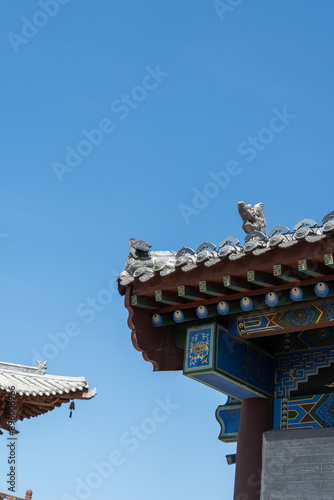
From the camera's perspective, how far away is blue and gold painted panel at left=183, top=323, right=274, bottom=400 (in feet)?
28.3

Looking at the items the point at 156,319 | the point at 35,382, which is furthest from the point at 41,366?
the point at 156,319

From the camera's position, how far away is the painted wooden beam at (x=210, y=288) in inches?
337

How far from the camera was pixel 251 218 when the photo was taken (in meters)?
9.18

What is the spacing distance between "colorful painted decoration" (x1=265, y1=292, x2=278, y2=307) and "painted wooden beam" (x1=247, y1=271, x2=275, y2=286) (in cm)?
13

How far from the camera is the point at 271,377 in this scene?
9234 millimetres

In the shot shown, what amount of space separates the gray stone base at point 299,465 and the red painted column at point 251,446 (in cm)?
22

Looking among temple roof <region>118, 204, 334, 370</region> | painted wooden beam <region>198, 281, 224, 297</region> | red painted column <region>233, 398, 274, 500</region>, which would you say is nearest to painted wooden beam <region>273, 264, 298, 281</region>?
temple roof <region>118, 204, 334, 370</region>

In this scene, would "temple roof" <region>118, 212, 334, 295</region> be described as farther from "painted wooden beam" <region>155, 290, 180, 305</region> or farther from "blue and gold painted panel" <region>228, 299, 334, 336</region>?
"blue and gold painted panel" <region>228, 299, 334, 336</region>

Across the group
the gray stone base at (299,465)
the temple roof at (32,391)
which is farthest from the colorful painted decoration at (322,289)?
the temple roof at (32,391)

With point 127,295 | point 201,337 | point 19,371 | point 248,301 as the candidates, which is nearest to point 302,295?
point 248,301

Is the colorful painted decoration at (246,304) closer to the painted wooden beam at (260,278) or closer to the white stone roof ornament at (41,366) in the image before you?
the painted wooden beam at (260,278)

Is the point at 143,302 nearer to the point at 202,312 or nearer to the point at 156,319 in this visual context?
the point at 156,319

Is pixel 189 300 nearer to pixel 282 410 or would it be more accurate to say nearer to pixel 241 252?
pixel 241 252

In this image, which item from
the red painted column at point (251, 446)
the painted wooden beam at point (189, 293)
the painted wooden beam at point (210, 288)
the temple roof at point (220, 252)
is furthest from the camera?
the red painted column at point (251, 446)
